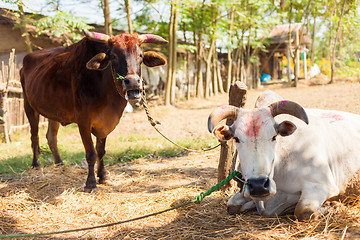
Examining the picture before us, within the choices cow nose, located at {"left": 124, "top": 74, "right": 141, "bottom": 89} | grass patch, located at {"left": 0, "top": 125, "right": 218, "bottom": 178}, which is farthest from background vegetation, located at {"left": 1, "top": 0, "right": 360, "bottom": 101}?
cow nose, located at {"left": 124, "top": 74, "right": 141, "bottom": 89}

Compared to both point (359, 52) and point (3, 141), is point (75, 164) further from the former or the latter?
point (359, 52)

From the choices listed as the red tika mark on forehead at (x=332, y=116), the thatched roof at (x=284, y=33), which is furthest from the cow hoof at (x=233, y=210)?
the thatched roof at (x=284, y=33)

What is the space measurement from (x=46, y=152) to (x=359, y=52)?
31700mm

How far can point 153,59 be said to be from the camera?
488 centimetres

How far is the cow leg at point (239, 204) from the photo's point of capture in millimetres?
3625

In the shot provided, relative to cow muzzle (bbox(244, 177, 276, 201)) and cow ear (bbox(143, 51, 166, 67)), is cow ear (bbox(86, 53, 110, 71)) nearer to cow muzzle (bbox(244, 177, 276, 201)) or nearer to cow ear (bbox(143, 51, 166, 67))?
cow ear (bbox(143, 51, 166, 67))

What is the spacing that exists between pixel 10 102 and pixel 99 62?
599cm

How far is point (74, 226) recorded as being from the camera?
3691 mm

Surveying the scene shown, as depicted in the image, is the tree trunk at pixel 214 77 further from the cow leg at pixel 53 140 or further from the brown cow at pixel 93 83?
the brown cow at pixel 93 83

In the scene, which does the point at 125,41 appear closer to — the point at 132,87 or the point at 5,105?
the point at 132,87

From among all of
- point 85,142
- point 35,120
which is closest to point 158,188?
point 85,142

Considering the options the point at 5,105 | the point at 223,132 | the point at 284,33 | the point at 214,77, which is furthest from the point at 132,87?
the point at 284,33

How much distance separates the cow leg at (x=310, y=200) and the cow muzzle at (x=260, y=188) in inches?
22.2

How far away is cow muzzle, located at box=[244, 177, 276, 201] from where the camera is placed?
2.82 metres
